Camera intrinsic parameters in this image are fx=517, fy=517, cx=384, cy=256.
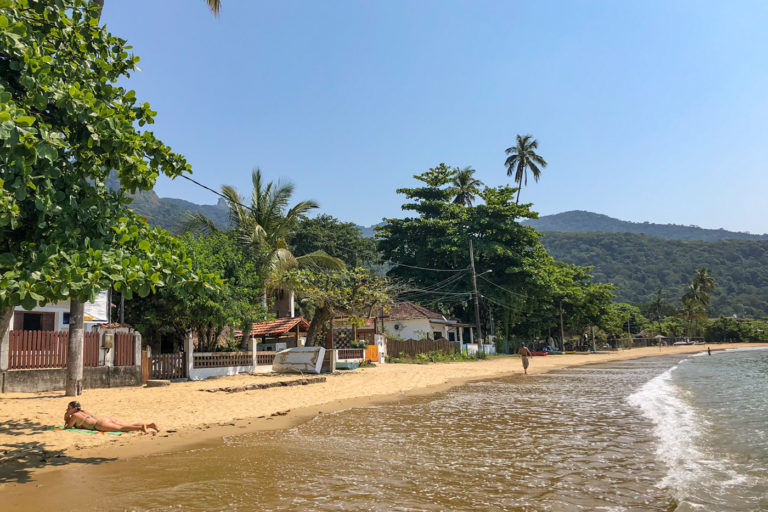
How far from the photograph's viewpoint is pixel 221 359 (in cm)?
2077

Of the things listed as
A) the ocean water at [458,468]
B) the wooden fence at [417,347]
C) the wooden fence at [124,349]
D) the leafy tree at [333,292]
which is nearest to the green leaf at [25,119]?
the ocean water at [458,468]

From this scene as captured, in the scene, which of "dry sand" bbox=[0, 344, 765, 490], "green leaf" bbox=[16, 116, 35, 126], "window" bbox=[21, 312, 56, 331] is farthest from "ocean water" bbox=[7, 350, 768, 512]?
"window" bbox=[21, 312, 56, 331]

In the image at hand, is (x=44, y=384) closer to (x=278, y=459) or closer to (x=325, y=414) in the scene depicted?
(x=325, y=414)

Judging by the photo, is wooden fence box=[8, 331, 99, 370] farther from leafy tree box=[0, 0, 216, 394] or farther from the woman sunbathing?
leafy tree box=[0, 0, 216, 394]

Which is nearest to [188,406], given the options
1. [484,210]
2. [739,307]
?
[484,210]

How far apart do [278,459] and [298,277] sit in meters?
16.2

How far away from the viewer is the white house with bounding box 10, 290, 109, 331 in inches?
733

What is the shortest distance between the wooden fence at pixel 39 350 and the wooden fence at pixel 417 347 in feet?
68.5

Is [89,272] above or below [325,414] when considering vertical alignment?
above

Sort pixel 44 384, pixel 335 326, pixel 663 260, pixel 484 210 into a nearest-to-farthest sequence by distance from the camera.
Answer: pixel 44 384
pixel 335 326
pixel 484 210
pixel 663 260

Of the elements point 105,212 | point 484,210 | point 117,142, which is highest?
point 484,210

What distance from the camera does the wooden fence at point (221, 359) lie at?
64.8 ft

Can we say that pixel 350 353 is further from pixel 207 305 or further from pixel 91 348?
pixel 91 348

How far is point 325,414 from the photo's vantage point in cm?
1220
